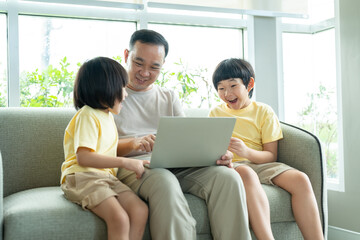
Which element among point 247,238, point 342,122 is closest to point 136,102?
point 247,238

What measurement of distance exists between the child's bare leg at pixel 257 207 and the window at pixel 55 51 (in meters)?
1.24

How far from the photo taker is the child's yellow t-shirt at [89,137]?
154 cm

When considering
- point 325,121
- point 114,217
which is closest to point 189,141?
point 114,217

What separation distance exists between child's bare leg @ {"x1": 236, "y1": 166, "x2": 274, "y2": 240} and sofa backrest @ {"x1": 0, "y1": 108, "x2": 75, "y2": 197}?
2.96 feet

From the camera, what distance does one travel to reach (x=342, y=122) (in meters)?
2.48


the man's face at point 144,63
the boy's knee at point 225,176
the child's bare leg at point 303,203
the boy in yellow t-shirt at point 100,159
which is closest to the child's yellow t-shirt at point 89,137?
the boy in yellow t-shirt at point 100,159

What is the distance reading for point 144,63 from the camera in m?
1.92

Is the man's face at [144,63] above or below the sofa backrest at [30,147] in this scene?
above

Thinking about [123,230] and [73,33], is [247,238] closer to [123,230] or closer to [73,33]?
[123,230]

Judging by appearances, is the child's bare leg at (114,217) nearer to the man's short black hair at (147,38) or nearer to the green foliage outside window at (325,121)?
the man's short black hair at (147,38)

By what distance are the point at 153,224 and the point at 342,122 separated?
150 centimetres

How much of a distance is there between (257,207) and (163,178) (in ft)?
1.29

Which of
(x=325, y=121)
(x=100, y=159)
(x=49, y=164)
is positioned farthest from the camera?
(x=325, y=121)

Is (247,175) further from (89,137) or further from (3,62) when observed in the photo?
(3,62)
